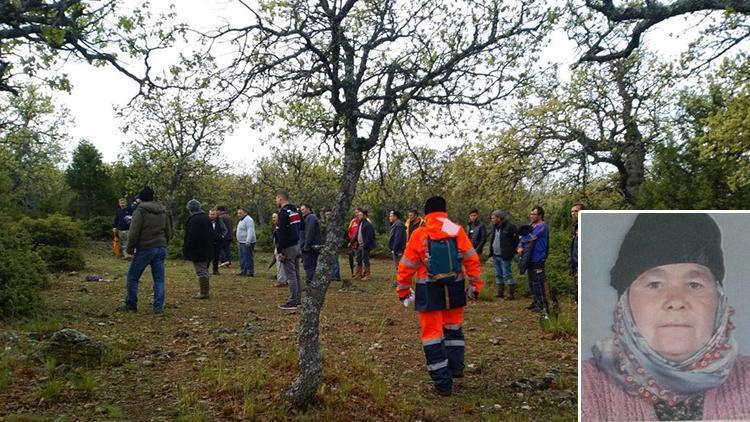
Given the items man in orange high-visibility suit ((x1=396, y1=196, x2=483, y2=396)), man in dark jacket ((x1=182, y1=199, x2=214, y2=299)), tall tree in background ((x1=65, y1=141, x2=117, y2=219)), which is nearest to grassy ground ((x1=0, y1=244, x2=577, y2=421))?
man in orange high-visibility suit ((x1=396, y1=196, x2=483, y2=396))

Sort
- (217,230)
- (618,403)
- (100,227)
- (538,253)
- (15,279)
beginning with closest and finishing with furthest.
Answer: (618,403)
(15,279)
(538,253)
(217,230)
(100,227)

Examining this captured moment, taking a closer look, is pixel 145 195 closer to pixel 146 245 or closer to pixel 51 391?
pixel 146 245

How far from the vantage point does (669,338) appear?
3367mm

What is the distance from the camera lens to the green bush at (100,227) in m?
25.7

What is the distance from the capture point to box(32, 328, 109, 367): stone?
5426mm

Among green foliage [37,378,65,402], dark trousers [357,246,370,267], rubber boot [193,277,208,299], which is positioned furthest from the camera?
dark trousers [357,246,370,267]

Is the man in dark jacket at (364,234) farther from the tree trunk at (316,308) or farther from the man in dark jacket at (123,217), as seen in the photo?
the tree trunk at (316,308)

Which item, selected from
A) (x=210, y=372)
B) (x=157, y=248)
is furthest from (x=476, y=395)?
(x=157, y=248)

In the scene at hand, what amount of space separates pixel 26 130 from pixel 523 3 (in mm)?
35768

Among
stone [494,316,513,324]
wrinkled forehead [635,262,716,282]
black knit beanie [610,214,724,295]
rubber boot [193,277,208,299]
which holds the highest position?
black knit beanie [610,214,724,295]

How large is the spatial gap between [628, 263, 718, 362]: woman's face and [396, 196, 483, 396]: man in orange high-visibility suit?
212 cm

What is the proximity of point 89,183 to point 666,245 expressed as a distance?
30.3 m

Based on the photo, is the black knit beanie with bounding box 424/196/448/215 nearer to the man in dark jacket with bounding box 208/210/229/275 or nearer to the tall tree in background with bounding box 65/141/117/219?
the man in dark jacket with bounding box 208/210/229/275

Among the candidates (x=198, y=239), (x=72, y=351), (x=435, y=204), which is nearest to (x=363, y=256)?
(x=198, y=239)
